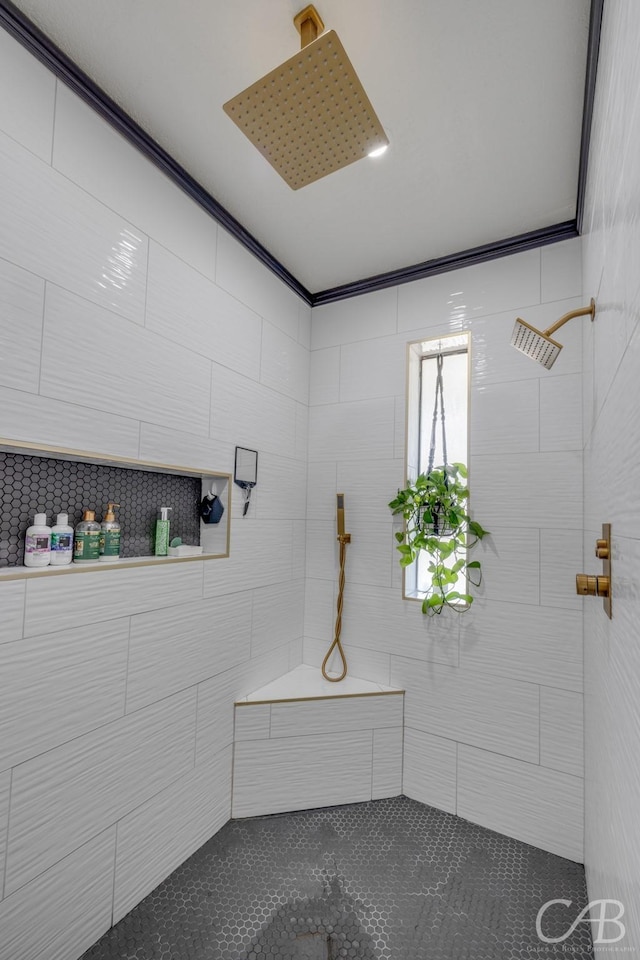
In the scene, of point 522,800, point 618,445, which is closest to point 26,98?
point 618,445

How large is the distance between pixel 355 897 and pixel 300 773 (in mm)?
478

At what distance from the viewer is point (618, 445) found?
781mm

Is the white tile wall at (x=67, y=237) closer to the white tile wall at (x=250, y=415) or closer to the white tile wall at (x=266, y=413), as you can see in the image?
the white tile wall at (x=266, y=413)

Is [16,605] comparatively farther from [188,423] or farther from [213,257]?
[213,257]

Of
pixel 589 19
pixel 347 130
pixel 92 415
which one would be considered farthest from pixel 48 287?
pixel 589 19

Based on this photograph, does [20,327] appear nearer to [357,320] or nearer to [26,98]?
[26,98]

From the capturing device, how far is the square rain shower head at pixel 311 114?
1.08 m

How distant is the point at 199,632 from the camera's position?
5.48 ft

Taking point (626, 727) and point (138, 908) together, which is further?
point (138, 908)

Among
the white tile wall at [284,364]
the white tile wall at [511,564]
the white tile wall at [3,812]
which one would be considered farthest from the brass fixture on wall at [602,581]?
the white tile wall at [284,364]

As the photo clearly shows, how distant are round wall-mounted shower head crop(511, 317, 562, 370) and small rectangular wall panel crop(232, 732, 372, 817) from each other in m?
1.69

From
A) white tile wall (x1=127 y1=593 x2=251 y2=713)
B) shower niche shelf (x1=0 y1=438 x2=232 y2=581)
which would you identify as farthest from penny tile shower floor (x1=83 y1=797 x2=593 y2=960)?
shower niche shelf (x1=0 y1=438 x2=232 y2=581)

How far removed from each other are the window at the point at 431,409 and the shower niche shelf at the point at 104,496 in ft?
3.06

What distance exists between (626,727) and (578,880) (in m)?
1.37
